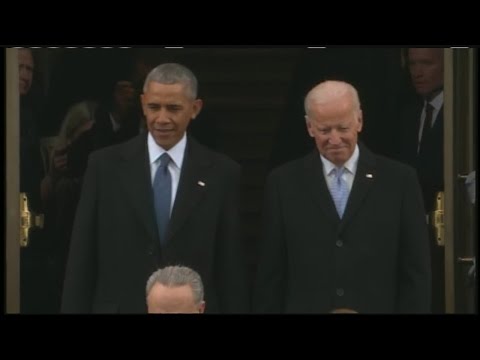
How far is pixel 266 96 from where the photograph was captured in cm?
1295

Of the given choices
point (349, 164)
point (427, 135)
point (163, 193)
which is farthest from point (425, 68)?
point (163, 193)

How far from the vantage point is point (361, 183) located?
1298 centimetres

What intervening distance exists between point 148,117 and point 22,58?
698 millimetres

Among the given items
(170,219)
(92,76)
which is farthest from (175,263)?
(92,76)

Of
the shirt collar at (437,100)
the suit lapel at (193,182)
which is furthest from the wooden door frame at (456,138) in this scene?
the suit lapel at (193,182)

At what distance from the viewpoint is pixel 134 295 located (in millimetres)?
12992

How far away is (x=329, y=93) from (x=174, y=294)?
1.26 m

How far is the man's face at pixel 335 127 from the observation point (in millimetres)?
12906

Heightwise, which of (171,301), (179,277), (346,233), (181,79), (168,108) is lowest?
(171,301)

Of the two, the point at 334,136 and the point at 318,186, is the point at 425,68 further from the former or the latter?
the point at 318,186

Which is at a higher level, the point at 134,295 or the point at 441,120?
the point at 441,120

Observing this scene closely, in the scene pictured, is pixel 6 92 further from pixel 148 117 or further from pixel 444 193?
pixel 444 193

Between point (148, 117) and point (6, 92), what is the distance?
0.73 meters

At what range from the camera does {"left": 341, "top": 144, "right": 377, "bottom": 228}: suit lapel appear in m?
13.0
